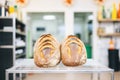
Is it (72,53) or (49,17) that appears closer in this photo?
(72,53)

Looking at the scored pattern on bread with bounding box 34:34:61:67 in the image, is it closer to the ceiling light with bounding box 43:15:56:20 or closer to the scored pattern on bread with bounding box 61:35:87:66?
the scored pattern on bread with bounding box 61:35:87:66

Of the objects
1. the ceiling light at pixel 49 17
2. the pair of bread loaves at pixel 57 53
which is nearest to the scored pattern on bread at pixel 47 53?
the pair of bread loaves at pixel 57 53

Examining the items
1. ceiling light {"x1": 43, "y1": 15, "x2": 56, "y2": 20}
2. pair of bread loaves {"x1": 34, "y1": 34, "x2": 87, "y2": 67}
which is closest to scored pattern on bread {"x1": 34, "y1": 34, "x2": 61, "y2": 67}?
pair of bread loaves {"x1": 34, "y1": 34, "x2": 87, "y2": 67}

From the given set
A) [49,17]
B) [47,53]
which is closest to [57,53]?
[47,53]

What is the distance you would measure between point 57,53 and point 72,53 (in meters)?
0.10

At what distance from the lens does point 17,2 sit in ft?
22.8

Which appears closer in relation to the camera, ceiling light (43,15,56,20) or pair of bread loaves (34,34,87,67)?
pair of bread loaves (34,34,87,67)

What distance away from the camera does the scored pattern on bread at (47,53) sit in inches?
55.5

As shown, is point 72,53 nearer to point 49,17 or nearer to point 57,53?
point 57,53

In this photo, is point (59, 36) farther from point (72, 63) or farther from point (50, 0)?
point (72, 63)

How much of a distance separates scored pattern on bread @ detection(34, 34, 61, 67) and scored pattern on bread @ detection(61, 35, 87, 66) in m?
0.04

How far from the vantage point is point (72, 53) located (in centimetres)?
145

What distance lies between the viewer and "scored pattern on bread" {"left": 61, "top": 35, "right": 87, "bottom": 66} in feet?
4.71

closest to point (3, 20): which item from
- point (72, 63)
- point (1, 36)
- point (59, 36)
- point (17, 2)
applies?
point (1, 36)
